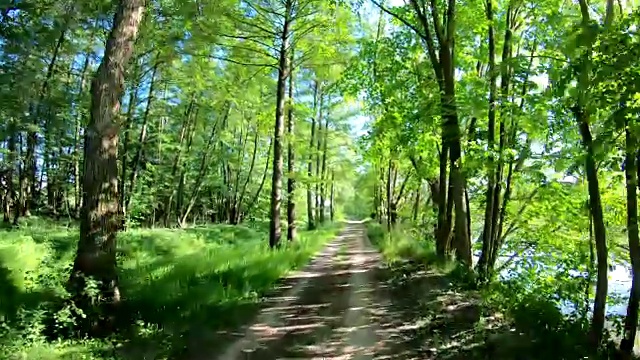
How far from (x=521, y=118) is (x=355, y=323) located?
4997 millimetres

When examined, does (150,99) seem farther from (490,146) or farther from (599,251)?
(599,251)

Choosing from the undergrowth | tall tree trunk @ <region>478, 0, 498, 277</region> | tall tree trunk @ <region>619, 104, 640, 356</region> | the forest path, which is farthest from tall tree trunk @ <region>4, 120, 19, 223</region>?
tall tree trunk @ <region>619, 104, 640, 356</region>

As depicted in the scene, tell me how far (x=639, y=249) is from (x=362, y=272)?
8.89 metres

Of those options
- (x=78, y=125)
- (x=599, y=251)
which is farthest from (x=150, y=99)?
(x=599, y=251)

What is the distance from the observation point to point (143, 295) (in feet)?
26.4

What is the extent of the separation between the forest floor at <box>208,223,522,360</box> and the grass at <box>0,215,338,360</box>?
20.5 inches

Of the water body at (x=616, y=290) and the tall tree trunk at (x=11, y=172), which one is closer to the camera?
the water body at (x=616, y=290)

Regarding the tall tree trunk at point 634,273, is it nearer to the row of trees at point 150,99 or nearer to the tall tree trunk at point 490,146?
the tall tree trunk at point 490,146

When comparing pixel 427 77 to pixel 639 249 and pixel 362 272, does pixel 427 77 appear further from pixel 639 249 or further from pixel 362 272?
pixel 639 249

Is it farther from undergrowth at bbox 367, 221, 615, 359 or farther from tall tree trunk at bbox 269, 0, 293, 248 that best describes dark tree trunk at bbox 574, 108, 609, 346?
tall tree trunk at bbox 269, 0, 293, 248

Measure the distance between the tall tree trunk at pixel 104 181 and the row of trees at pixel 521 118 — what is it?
227 inches

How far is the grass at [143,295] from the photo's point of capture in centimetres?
564

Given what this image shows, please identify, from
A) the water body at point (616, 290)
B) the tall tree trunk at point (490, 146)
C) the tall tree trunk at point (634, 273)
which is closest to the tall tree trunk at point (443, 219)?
the tall tree trunk at point (490, 146)

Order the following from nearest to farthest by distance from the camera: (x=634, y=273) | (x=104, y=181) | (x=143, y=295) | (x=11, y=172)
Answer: (x=634, y=273), (x=104, y=181), (x=143, y=295), (x=11, y=172)
